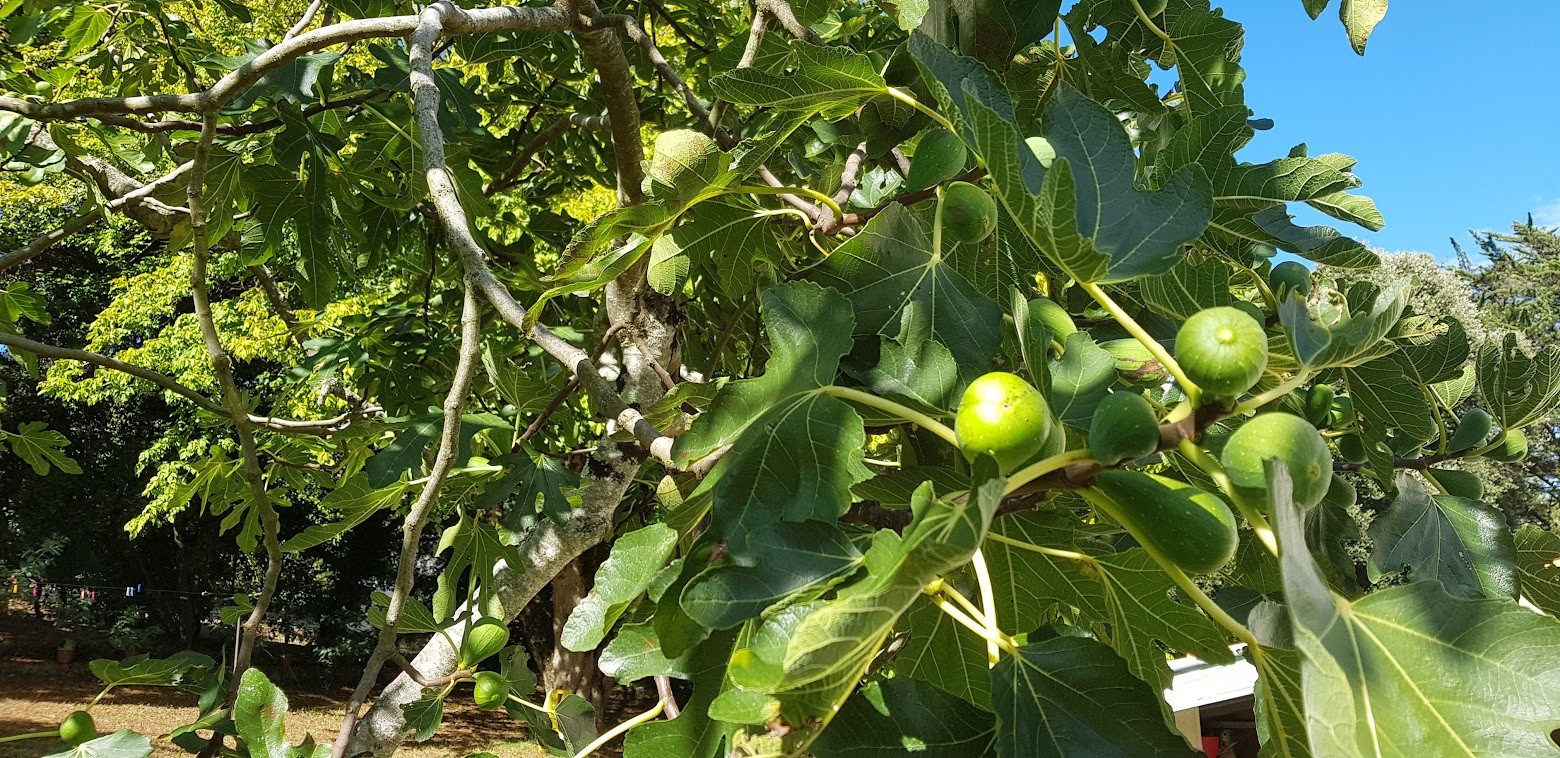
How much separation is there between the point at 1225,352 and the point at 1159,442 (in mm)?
106

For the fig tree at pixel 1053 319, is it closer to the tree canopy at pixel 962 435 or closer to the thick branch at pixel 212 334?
the tree canopy at pixel 962 435

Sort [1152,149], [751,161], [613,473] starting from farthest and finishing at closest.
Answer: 1. [613,473]
2. [1152,149]
3. [751,161]

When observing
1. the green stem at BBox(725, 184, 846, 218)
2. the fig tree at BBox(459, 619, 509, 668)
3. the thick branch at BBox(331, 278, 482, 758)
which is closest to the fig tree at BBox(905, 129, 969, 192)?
the green stem at BBox(725, 184, 846, 218)

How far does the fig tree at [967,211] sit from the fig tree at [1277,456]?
0.43 metres

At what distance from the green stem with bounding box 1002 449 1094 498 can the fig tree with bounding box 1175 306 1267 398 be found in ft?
0.35

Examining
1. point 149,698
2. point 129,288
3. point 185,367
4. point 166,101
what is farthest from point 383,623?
point 149,698

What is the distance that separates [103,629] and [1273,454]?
1952 cm

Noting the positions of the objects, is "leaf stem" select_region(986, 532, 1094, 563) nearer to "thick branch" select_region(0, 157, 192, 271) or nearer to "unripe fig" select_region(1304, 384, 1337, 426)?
"unripe fig" select_region(1304, 384, 1337, 426)

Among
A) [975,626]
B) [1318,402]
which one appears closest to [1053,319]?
[975,626]

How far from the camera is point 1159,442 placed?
794 millimetres

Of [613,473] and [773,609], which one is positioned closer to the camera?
[773,609]

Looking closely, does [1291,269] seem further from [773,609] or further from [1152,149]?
[773,609]

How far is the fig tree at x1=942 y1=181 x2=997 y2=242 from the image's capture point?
1090 mm

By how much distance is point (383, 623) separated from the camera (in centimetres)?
131
